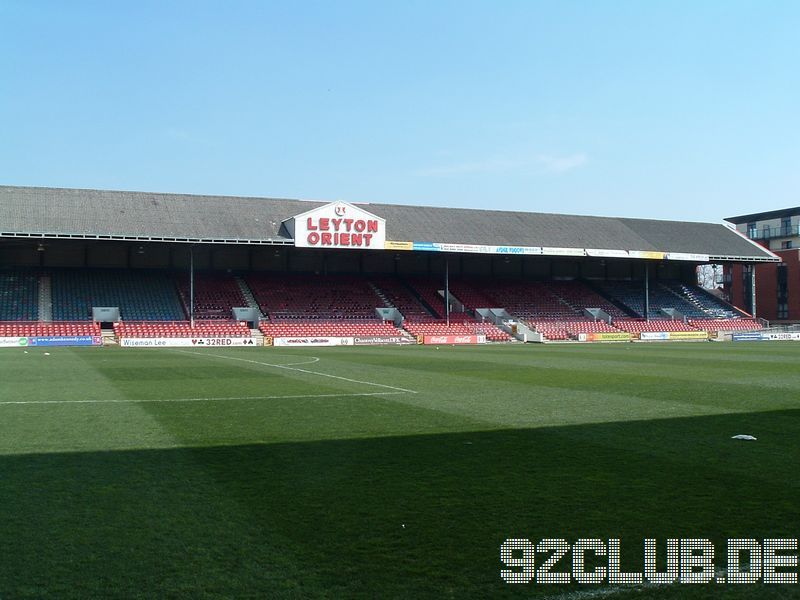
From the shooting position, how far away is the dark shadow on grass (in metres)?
4.95

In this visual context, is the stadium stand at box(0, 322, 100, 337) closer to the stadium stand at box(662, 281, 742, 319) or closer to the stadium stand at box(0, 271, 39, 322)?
the stadium stand at box(0, 271, 39, 322)

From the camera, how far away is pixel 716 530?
593 cm

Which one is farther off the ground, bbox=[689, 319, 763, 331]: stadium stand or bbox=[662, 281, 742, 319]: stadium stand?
bbox=[662, 281, 742, 319]: stadium stand

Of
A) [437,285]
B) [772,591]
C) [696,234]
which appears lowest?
[772,591]

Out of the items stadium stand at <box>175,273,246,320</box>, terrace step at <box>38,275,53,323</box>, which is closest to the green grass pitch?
terrace step at <box>38,275,53,323</box>

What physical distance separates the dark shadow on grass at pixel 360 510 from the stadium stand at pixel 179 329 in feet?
126

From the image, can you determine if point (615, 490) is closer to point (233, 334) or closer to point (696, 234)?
point (233, 334)

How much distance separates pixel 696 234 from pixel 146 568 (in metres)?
65.7

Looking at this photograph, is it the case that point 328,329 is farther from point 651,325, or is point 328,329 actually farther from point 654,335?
point 651,325

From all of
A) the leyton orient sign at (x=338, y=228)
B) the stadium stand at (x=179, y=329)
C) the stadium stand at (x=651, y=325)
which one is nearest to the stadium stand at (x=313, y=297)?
the stadium stand at (x=179, y=329)

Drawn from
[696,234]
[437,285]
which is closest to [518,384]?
[437,285]

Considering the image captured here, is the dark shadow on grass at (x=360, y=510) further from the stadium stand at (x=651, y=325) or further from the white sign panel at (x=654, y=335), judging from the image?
the stadium stand at (x=651, y=325)

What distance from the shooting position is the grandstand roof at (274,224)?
153 ft

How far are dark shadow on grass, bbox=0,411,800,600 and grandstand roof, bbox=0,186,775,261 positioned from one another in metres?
40.0
